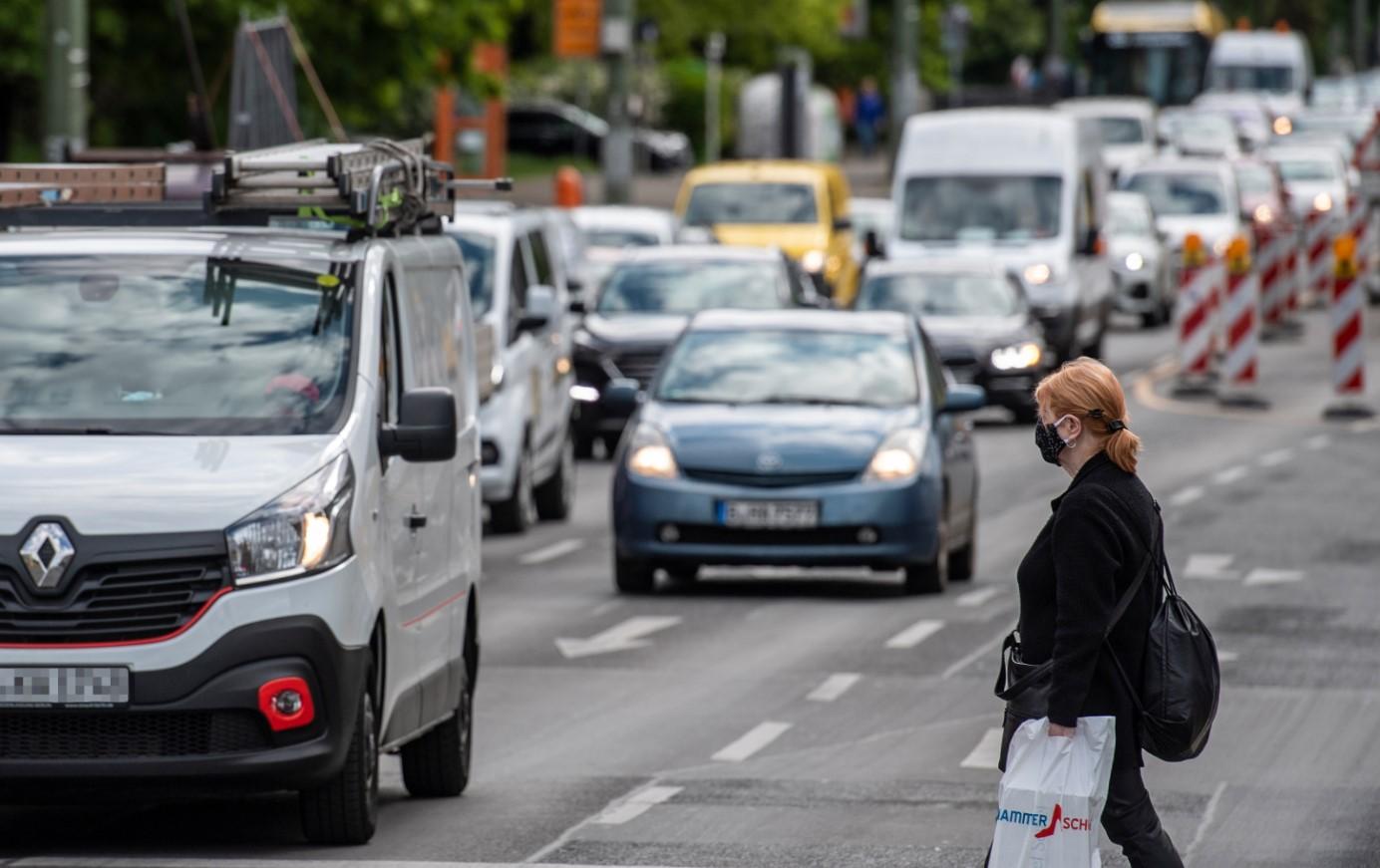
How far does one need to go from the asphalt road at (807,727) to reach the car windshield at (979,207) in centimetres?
1372

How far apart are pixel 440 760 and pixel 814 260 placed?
27.2 m

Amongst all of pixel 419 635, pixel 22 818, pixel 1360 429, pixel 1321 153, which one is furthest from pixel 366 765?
pixel 1321 153

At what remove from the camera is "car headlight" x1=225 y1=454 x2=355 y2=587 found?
8984 millimetres

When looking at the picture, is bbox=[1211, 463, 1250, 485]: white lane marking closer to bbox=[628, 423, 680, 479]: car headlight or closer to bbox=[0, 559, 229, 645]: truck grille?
bbox=[628, 423, 680, 479]: car headlight

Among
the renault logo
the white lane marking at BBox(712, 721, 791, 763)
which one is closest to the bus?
the white lane marking at BBox(712, 721, 791, 763)

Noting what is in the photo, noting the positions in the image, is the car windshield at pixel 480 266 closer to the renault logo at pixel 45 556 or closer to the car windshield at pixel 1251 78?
the renault logo at pixel 45 556

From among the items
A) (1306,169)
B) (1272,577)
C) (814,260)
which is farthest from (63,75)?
(1306,169)

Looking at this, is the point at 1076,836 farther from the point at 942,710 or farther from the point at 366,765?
the point at 942,710

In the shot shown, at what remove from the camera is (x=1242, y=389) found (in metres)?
32.7

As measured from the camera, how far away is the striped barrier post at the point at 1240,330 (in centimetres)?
3152

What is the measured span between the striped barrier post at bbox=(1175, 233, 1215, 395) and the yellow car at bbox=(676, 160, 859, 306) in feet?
18.8

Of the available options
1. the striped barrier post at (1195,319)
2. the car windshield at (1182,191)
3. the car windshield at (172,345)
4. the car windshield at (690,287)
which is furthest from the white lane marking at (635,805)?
the car windshield at (1182,191)

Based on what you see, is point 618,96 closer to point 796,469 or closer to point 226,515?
point 796,469

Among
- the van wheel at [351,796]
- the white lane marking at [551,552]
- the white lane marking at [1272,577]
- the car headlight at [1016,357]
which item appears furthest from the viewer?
the car headlight at [1016,357]
